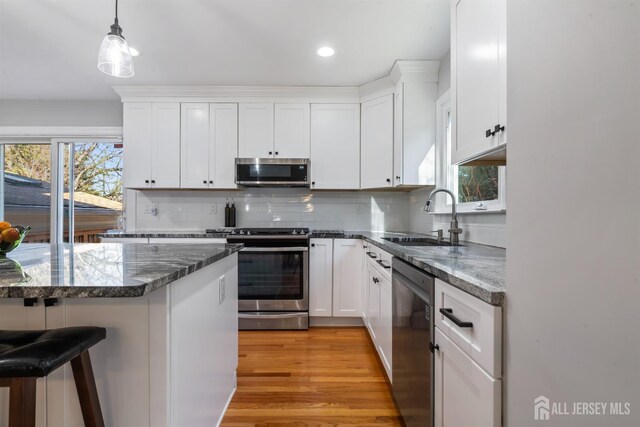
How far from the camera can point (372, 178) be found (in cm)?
317

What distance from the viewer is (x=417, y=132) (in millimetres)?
2861

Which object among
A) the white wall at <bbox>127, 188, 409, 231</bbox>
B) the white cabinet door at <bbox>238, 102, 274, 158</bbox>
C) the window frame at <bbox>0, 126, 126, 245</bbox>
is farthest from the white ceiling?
the white wall at <bbox>127, 188, 409, 231</bbox>

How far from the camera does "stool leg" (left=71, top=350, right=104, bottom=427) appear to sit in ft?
2.72

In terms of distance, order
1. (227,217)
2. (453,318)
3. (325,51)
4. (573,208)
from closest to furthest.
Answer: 1. (573,208)
2. (453,318)
3. (325,51)
4. (227,217)

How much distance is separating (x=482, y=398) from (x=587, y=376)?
1.25 ft

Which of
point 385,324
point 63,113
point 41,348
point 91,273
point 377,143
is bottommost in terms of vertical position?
point 385,324

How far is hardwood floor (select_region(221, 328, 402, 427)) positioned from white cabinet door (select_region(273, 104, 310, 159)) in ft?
6.08

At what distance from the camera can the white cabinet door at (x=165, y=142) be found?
10.8ft

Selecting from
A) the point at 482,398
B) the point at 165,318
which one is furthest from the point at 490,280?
the point at 165,318

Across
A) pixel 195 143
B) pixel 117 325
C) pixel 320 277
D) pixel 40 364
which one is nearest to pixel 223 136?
pixel 195 143

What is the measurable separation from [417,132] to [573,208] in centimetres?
247

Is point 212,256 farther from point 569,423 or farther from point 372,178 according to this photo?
point 372,178

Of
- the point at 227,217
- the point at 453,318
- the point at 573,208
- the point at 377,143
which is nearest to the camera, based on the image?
the point at 573,208

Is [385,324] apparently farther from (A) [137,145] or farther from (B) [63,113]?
(B) [63,113]
